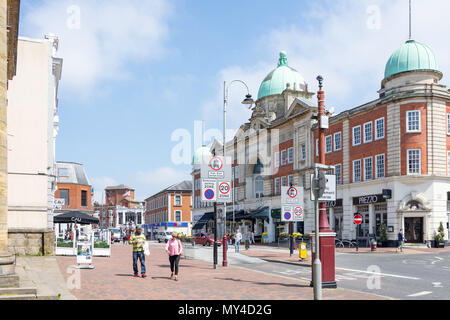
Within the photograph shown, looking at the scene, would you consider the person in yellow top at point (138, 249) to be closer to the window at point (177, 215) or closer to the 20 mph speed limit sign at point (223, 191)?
the 20 mph speed limit sign at point (223, 191)

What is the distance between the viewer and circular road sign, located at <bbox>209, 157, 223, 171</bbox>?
21.2 meters

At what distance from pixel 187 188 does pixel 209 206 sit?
2101cm

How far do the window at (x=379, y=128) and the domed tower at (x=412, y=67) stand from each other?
2163 millimetres

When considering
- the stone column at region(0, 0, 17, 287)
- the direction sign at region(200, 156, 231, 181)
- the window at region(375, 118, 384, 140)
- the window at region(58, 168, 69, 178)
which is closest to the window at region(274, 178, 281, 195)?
the window at region(375, 118, 384, 140)

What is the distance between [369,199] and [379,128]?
5433 mm

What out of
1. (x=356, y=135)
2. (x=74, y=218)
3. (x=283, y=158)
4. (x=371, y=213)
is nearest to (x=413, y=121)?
(x=356, y=135)

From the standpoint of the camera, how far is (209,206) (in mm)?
73188

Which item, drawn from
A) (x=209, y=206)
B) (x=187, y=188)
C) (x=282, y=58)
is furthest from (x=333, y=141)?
(x=187, y=188)

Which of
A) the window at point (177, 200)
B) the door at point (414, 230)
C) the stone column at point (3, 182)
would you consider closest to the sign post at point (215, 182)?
the stone column at point (3, 182)

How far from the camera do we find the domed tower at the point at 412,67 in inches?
1469

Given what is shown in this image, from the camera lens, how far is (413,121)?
36.0 metres

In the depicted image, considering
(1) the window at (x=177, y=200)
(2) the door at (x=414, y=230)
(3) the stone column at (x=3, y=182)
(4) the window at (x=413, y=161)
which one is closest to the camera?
(3) the stone column at (x=3, y=182)

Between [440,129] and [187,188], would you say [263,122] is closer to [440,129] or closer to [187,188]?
[440,129]

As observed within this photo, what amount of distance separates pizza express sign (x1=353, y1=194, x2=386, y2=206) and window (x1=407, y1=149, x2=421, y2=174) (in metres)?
3.06
